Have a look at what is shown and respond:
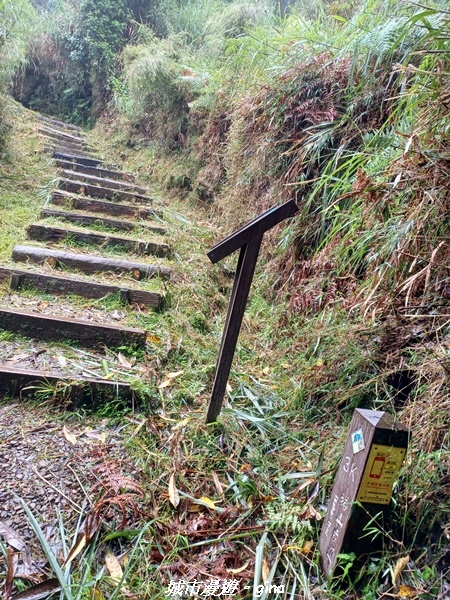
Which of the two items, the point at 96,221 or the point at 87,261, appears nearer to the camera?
the point at 87,261

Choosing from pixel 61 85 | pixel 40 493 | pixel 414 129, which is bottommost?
pixel 40 493

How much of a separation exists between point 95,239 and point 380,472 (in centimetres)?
300

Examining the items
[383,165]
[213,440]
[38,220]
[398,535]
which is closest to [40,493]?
[213,440]

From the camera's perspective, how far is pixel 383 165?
6.81ft

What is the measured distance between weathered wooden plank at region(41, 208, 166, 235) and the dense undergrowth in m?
0.50

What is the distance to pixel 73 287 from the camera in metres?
2.90

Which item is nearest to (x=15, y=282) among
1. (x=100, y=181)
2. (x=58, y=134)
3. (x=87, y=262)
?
(x=87, y=262)

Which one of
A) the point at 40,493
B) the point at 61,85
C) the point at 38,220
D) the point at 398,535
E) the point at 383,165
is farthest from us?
the point at 61,85

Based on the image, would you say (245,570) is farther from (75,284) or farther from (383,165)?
(75,284)

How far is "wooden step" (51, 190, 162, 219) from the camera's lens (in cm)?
404

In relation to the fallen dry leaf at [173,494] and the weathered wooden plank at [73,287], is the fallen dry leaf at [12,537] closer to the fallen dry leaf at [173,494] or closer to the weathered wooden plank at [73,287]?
the fallen dry leaf at [173,494]

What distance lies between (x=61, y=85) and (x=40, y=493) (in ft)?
30.8

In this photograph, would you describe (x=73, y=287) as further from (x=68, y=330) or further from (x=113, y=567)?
(x=113, y=567)

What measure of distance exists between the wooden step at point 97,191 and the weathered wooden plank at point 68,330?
237 cm
